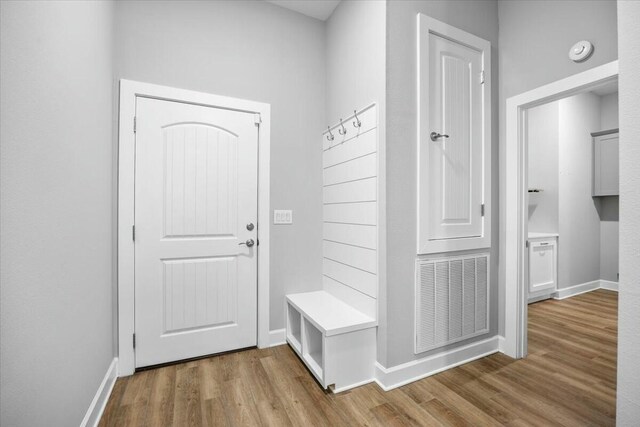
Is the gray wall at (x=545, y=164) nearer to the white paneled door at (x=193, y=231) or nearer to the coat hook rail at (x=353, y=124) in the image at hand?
the coat hook rail at (x=353, y=124)

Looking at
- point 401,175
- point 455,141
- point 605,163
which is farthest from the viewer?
point 605,163

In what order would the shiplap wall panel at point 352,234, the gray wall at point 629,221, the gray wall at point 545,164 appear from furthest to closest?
the gray wall at point 545,164 → the shiplap wall panel at point 352,234 → the gray wall at point 629,221

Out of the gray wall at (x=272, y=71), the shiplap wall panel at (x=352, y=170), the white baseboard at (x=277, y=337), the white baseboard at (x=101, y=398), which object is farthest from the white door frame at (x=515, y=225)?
the white baseboard at (x=101, y=398)

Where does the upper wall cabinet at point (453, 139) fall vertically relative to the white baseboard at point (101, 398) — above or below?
above

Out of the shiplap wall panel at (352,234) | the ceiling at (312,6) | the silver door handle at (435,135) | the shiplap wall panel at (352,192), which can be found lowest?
the shiplap wall panel at (352,234)

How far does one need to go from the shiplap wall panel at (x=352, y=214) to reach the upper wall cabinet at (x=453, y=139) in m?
0.33

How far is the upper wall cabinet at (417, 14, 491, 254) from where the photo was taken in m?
1.99

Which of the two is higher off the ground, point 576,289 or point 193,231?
point 193,231

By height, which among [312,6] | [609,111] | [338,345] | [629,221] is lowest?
[338,345]

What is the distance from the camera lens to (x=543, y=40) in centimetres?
207

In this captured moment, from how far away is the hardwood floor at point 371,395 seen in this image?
5.19ft

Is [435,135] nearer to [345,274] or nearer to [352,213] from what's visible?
[352,213]

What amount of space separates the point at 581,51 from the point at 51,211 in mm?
3001

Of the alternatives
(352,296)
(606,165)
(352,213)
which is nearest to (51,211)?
(352,213)
